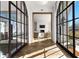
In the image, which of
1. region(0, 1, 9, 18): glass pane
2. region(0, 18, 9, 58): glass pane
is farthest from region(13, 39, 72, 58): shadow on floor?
region(0, 1, 9, 18): glass pane

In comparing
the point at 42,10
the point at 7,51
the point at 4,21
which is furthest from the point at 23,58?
the point at 42,10

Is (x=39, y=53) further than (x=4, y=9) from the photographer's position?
Yes

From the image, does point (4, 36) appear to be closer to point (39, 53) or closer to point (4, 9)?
point (4, 9)

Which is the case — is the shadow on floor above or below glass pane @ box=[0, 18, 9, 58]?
below

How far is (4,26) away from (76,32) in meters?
2.50

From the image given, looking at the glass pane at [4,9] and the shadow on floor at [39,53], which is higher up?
the glass pane at [4,9]

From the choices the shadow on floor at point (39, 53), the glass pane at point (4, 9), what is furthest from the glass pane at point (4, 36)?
the shadow on floor at point (39, 53)

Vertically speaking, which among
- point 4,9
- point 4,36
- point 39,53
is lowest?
point 39,53

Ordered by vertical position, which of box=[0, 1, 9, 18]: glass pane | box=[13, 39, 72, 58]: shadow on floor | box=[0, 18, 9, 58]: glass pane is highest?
box=[0, 1, 9, 18]: glass pane

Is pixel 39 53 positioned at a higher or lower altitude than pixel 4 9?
lower

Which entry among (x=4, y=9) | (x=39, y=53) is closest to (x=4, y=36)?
(x=4, y=9)

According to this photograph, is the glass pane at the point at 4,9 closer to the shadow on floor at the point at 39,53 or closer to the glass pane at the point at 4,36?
the glass pane at the point at 4,36

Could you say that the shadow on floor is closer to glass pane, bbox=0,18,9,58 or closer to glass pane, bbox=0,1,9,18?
glass pane, bbox=0,18,9,58

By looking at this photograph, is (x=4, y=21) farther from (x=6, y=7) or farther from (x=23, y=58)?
(x=23, y=58)
